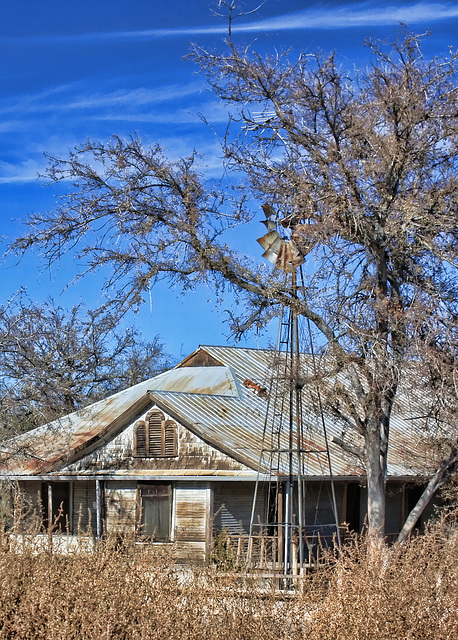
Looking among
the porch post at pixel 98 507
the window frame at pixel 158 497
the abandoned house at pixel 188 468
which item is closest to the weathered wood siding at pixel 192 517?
the abandoned house at pixel 188 468

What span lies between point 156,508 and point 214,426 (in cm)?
244

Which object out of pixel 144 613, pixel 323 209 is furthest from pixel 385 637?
pixel 323 209

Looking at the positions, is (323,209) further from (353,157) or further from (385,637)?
(385,637)

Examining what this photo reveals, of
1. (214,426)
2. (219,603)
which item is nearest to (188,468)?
(214,426)

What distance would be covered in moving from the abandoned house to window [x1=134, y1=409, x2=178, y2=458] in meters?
0.03

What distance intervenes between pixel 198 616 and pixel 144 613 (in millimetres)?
430

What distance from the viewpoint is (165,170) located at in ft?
48.0

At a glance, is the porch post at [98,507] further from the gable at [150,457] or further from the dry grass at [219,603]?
the dry grass at [219,603]

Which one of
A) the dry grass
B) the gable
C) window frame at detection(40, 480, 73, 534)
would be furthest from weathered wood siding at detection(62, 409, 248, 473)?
the dry grass

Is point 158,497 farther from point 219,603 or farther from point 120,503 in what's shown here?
point 219,603

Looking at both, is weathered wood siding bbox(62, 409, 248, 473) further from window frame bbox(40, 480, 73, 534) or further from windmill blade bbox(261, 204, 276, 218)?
windmill blade bbox(261, 204, 276, 218)

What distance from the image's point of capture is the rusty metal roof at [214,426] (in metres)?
20.1

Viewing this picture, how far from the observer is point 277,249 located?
1404 cm

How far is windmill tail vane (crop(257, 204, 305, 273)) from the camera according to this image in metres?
13.9
